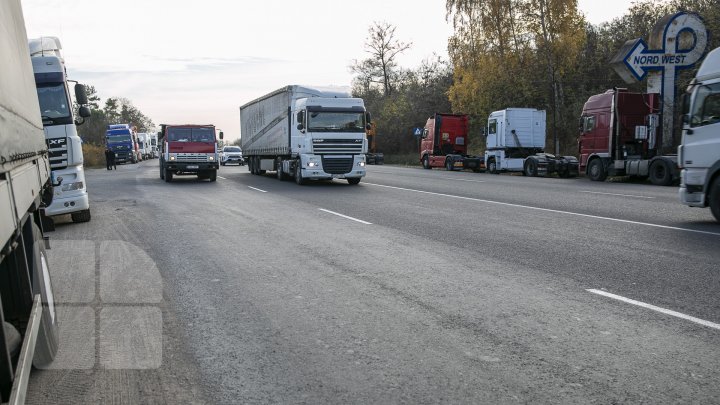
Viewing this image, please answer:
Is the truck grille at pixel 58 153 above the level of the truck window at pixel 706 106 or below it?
below

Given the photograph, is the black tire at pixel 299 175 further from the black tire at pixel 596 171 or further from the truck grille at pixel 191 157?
the black tire at pixel 596 171

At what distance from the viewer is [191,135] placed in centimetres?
2572

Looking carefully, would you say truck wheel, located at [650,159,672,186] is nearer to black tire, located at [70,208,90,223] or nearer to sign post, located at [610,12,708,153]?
sign post, located at [610,12,708,153]

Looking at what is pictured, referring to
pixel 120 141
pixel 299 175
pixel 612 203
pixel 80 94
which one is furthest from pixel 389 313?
pixel 120 141

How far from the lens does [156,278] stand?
6.74 m

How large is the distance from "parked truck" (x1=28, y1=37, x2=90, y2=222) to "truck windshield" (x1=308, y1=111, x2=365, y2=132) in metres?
9.95

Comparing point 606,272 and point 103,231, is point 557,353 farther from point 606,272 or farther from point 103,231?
point 103,231

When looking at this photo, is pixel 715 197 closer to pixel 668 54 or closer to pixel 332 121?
pixel 332 121

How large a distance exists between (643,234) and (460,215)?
373 cm

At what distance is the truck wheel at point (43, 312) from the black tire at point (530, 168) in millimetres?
27324

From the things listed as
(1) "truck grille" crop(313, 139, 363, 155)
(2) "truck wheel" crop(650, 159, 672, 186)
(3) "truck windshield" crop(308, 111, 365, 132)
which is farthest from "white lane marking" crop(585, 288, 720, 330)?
(2) "truck wheel" crop(650, 159, 672, 186)

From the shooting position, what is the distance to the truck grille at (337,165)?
70.0 ft

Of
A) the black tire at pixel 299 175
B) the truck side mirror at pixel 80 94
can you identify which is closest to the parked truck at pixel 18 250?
the truck side mirror at pixel 80 94

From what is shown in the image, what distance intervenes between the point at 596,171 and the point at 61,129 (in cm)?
2007
